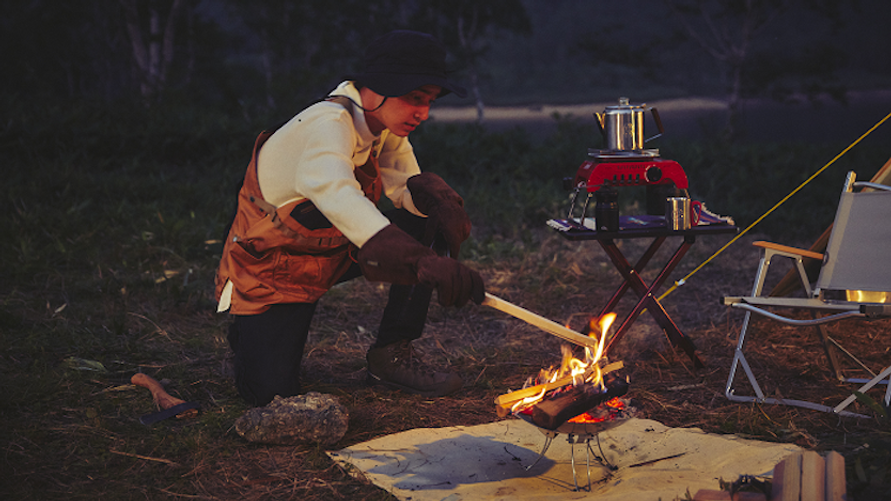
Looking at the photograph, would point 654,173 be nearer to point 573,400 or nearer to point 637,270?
point 637,270

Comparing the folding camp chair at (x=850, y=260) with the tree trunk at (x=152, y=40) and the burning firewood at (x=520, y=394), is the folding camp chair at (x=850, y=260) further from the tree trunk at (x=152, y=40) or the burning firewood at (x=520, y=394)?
the tree trunk at (x=152, y=40)

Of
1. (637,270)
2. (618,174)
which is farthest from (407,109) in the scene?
(637,270)

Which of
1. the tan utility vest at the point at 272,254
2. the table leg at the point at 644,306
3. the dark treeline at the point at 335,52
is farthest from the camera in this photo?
the dark treeline at the point at 335,52

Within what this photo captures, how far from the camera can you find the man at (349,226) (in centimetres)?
278

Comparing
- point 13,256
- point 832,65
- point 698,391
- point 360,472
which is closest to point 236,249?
point 360,472

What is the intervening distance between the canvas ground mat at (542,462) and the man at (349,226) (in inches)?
21.9

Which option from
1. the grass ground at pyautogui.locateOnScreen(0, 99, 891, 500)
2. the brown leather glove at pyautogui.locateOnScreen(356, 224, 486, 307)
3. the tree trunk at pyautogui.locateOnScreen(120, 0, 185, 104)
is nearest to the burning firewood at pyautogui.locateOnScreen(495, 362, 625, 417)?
the brown leather glove at pyautogui.locateOnScreen(356, 224, 486, 307)

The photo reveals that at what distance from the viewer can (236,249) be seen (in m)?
3.38

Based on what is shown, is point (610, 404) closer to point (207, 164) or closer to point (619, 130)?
point (619, 130)

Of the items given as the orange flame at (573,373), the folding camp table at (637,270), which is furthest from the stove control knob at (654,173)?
the orange flame at (573,373)

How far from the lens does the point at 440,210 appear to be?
3445 mm

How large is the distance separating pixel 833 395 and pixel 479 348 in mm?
1935

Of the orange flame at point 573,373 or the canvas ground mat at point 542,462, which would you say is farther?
the orange flame at point 573,373

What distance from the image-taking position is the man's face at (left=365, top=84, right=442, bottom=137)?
307 cm
